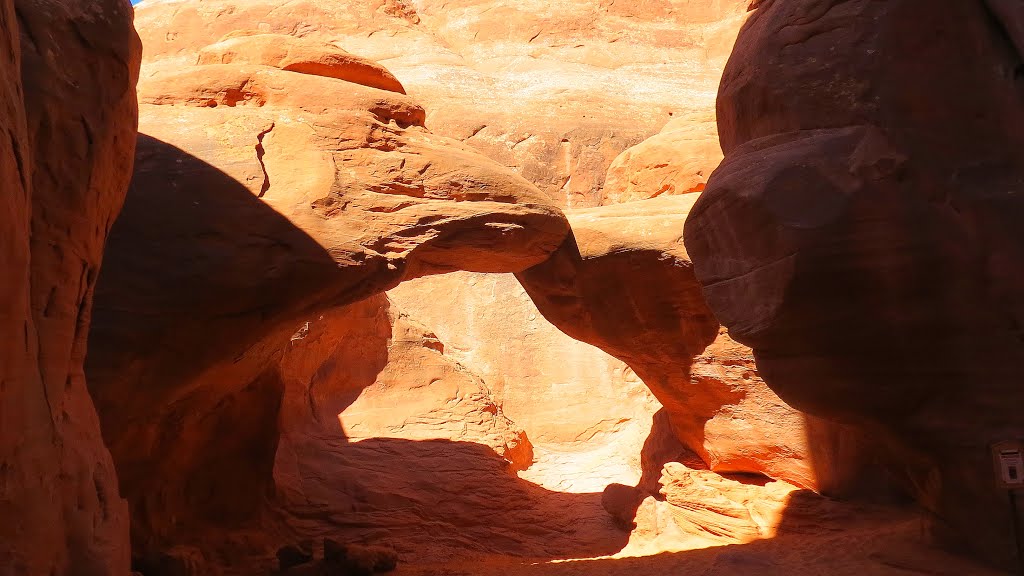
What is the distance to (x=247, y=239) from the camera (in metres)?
5.39

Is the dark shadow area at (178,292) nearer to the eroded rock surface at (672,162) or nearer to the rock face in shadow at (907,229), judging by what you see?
the rock face in shadow at (907,229)

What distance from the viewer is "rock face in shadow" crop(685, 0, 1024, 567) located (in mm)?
4277

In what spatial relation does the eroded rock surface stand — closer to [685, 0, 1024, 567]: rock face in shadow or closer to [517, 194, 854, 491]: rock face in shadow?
[517, 194, 854, 491]: rock face in shadow

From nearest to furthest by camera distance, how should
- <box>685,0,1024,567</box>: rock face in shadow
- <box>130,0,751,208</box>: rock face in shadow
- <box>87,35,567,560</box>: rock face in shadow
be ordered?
<box>685,0,1024,567</box>: rock face in shadow
<box>87,35,567,560</box>: rock face in shadow
<box>130,0,751,208</box>: rock face in shadow

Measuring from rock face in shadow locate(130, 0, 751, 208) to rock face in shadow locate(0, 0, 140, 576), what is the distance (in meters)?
12.1

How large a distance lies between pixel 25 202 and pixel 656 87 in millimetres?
17161

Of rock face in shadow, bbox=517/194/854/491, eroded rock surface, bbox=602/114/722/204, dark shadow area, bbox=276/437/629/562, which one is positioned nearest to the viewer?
rock face in shadow, bbox=517/194/854/491

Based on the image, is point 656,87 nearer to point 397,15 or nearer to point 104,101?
point 397,15

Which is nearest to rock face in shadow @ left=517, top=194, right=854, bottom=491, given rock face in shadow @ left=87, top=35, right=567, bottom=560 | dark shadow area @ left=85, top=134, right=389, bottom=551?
rock face in shadow @ left=87, top=35, right=567, bottom=560

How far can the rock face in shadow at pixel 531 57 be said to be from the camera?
16.4 metres

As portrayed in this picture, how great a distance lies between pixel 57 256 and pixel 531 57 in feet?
56.9

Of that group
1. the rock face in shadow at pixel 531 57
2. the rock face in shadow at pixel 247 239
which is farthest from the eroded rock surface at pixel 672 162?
the rock face in shadow at pixel 531 57

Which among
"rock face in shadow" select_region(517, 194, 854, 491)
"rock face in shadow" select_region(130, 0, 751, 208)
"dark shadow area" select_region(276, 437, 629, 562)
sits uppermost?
"rock face in shadow" select_region(130, 0, 751, 208)

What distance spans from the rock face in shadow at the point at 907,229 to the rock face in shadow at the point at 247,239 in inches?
105
